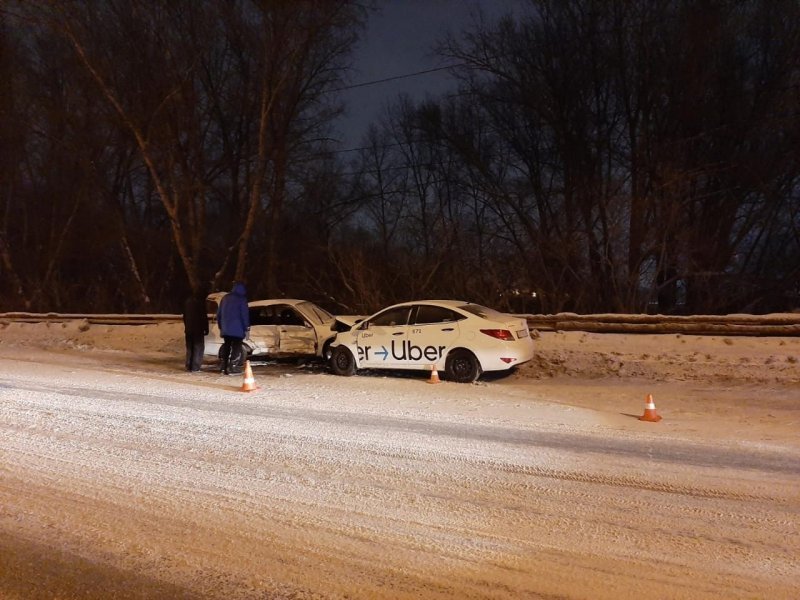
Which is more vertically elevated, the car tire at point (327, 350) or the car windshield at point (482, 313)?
the car windshield at point (482, 313)

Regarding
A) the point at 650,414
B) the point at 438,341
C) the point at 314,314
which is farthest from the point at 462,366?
the point at 314,314

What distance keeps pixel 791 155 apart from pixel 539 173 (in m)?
8.39

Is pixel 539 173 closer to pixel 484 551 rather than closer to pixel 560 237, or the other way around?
pixel 560 237

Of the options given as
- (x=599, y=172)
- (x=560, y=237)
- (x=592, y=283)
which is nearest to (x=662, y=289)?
(x=592, y=283)

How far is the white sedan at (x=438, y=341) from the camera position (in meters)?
12.2

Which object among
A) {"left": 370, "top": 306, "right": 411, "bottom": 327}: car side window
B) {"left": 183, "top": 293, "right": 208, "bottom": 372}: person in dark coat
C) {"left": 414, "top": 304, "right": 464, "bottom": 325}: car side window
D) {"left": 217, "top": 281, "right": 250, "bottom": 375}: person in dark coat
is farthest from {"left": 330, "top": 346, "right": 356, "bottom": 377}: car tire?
{"left": 183, "top": 293, "right": 208, "bottom": 372}: person in dark coat

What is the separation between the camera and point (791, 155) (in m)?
21.3

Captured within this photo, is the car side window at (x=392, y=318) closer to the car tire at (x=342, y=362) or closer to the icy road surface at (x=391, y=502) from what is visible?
the car tire at (x=342, y=362)

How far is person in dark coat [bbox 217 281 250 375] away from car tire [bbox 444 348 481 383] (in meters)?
4.21

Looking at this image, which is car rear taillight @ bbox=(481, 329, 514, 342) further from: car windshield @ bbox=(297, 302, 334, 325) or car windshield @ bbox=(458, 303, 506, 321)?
car windshield @ bbox=(297, 302, 334, 325)

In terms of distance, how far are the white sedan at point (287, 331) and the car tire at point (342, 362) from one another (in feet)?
3.14

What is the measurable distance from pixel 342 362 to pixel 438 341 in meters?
2.29

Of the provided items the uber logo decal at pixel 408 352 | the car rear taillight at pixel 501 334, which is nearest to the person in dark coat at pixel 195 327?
the uber logo decal at pixel 408 352

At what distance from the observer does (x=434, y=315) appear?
1290cm
